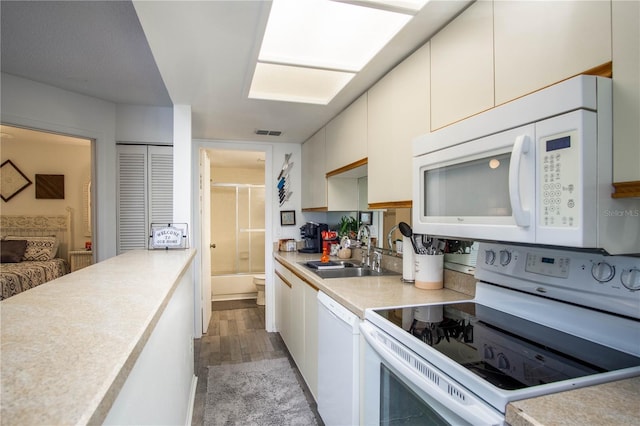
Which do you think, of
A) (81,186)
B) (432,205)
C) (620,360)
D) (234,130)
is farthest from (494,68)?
(81,186)

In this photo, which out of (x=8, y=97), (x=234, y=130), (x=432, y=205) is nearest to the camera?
(x=432, y=205)

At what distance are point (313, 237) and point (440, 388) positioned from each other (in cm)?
270

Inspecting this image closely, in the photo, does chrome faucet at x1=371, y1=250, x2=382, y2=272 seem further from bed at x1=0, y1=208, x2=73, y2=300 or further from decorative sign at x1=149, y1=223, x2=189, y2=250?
bed at x1=0, y1=208, x2=73, y2=300

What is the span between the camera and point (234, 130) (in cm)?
322

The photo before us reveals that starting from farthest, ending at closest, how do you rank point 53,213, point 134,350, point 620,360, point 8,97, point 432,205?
point 53,213
point 8,97
point 432,205
point 620,360
point 134,350

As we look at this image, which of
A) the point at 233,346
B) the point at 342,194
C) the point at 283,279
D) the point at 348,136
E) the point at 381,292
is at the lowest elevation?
the point at 233,346

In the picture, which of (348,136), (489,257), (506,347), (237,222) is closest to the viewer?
(506,347)

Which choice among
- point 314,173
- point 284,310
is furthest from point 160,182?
point 284,310

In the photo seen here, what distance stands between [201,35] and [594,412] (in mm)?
1822

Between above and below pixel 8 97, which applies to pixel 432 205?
below

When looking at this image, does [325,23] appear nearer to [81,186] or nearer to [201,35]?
[201,35]

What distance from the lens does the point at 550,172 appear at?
2.91 feet

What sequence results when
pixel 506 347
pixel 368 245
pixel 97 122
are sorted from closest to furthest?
1. pixel 506 347
2. pixel 368 245
3. pixel 97 122

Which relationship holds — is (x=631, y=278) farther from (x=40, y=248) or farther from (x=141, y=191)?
(x=40, y=248)
